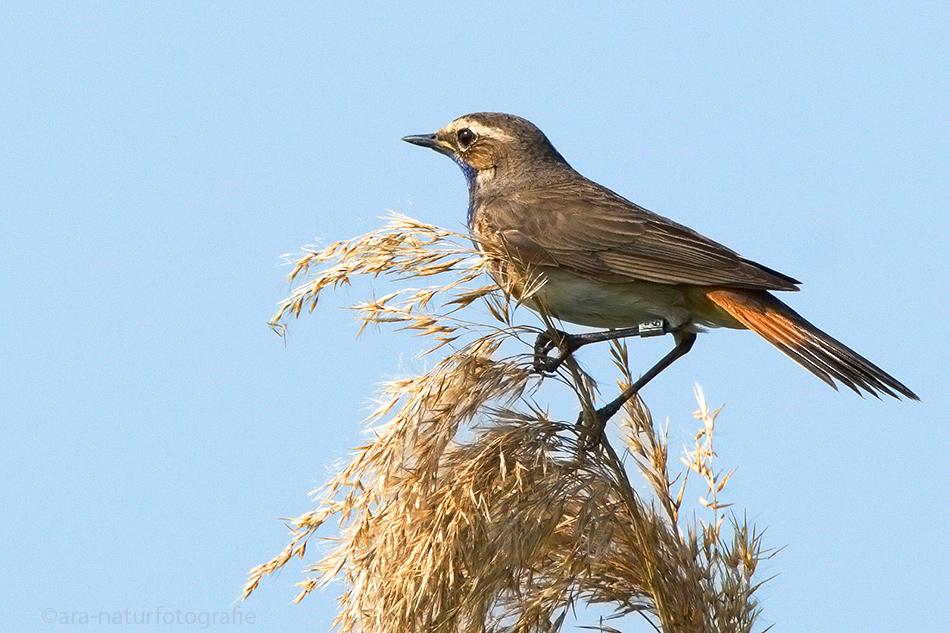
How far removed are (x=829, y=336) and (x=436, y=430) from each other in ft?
7.04

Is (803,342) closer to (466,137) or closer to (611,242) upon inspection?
(611,242)

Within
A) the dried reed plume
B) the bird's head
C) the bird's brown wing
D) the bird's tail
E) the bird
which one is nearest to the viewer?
the dried reed plume

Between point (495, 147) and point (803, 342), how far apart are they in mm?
2146

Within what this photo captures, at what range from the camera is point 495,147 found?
18.5 feet

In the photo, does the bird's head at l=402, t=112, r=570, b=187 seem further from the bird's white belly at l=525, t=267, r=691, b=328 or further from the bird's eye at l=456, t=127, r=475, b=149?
the bird's white belly at l=525, t=267, r=691, b=328

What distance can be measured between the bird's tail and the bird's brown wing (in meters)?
0.11

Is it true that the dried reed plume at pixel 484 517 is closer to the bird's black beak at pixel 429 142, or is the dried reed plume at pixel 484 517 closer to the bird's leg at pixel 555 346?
the bird's leg at pixel 555 346

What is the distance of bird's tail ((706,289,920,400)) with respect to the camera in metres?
3.85

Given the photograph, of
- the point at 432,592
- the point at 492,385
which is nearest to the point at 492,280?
the point at 492,385

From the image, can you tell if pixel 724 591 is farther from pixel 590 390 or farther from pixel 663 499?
pixel 590 390

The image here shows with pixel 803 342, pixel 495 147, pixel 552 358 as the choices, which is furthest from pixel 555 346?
pixel 495 147

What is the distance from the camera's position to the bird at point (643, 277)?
4.19 m

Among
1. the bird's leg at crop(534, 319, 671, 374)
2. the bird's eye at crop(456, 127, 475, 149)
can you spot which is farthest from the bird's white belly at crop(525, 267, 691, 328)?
the bird's eye at crop(456, 127, 475, 149)

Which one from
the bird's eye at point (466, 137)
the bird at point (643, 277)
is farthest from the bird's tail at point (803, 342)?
the bird's eye at point (466, 137)
